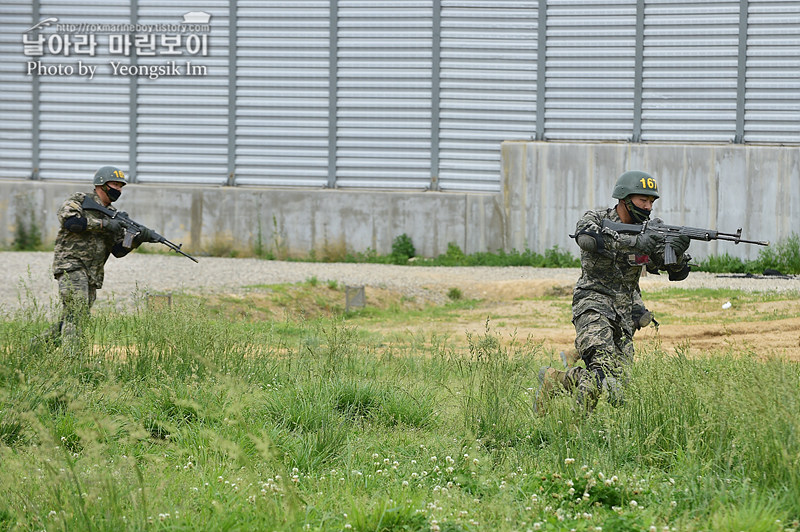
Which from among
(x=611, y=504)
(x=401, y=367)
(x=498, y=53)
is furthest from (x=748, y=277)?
(x=611, y=504)

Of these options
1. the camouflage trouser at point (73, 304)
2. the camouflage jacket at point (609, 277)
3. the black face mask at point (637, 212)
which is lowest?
the camouflage trouser at point (73, 304)

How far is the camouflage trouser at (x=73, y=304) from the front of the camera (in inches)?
311

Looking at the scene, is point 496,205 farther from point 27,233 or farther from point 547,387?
point 547,387

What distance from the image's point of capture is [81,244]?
9523 mm

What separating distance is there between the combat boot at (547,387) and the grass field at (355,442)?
0.09m

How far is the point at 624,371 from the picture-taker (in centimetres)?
645

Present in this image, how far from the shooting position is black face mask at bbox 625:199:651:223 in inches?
296

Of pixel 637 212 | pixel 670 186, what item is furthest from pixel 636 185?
pixel 670 186

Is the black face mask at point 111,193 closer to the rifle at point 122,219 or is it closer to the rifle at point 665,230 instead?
the rifle at point 122,219

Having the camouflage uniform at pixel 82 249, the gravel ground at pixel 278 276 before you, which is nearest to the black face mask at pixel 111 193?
the camouflage uniform at pixel 82 249

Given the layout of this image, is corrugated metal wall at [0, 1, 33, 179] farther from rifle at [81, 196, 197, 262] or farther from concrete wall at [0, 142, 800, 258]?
rifle at [81, 196, 197, 262]

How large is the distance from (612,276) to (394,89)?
1400cm

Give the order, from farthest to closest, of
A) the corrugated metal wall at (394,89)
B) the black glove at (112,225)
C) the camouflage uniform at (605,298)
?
the corrugated metal wall at (394,89) → the black glove at (112,225) → the camouflage uniform at (605,298)

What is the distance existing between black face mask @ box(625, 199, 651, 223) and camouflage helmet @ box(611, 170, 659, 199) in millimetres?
74
